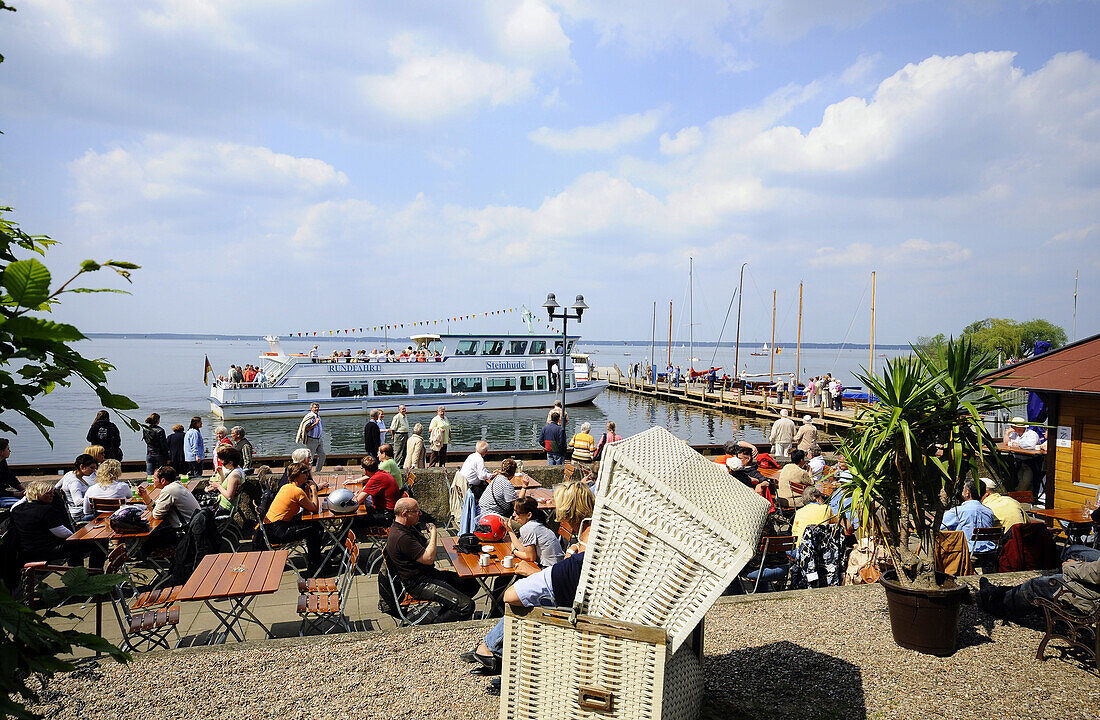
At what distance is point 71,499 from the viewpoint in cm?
801

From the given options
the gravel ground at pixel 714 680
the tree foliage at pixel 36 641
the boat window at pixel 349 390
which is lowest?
the boat window at pixel 349 390

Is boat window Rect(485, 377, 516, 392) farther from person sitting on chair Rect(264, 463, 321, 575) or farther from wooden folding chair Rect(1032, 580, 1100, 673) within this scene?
wooden folding chair Rect(1032, 580, 1100, 673)

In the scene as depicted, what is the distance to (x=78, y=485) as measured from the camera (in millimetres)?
8094

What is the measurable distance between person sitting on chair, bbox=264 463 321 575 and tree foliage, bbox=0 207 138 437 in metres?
6.13

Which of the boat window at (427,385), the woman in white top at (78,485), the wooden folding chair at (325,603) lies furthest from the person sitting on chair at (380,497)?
the boat window at (427,385)

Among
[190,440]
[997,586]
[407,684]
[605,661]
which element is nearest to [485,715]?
[407,684]

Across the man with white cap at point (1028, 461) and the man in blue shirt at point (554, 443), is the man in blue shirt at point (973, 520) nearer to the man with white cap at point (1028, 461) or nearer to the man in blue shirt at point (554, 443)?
the man with white cap at point (1028, 461)

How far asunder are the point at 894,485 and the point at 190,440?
1159 centimetres

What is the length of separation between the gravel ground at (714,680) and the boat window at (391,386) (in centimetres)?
3100

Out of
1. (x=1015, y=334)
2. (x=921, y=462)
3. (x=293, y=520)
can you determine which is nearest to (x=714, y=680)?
(x=921, y=462)

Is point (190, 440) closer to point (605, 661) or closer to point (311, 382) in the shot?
point (605, 661)

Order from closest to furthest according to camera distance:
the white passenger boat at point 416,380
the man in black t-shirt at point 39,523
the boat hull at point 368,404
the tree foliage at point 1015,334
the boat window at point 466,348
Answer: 1. the man in black t-shirt at point 39,523
2. the boat hull at point 368,404
3. the white passenger boat at point 416,380
4. the boat window at point 466,348
5. the tree foliage at point 1015,334

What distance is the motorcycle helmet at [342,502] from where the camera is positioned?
7.26 m

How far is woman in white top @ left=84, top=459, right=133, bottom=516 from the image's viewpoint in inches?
298
